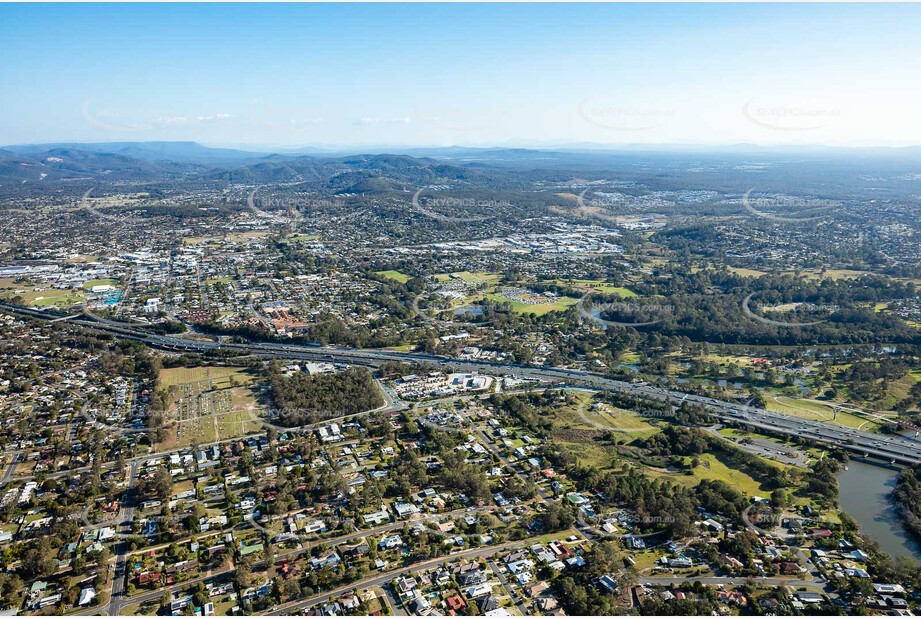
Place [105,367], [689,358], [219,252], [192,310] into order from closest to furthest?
[105,367] < [689,358] < [192,310] < [219,252]

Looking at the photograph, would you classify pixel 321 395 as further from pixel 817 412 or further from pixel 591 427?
pixel 817 412

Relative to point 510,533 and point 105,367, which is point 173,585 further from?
point 105,367

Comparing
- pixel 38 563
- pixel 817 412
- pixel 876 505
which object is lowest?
pixel 876 505

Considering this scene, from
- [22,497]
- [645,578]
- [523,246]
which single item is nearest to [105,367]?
[22,497]

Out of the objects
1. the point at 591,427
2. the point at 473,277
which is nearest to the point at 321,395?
the point at 591,427

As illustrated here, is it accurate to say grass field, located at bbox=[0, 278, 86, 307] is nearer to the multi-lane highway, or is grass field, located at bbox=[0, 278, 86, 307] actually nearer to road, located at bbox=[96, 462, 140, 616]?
the multi-lane highway

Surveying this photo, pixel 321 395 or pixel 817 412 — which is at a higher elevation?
pixel 321 395

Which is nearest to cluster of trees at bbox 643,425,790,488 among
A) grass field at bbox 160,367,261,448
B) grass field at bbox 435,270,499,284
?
grass field at bbox 160,367,261,448
